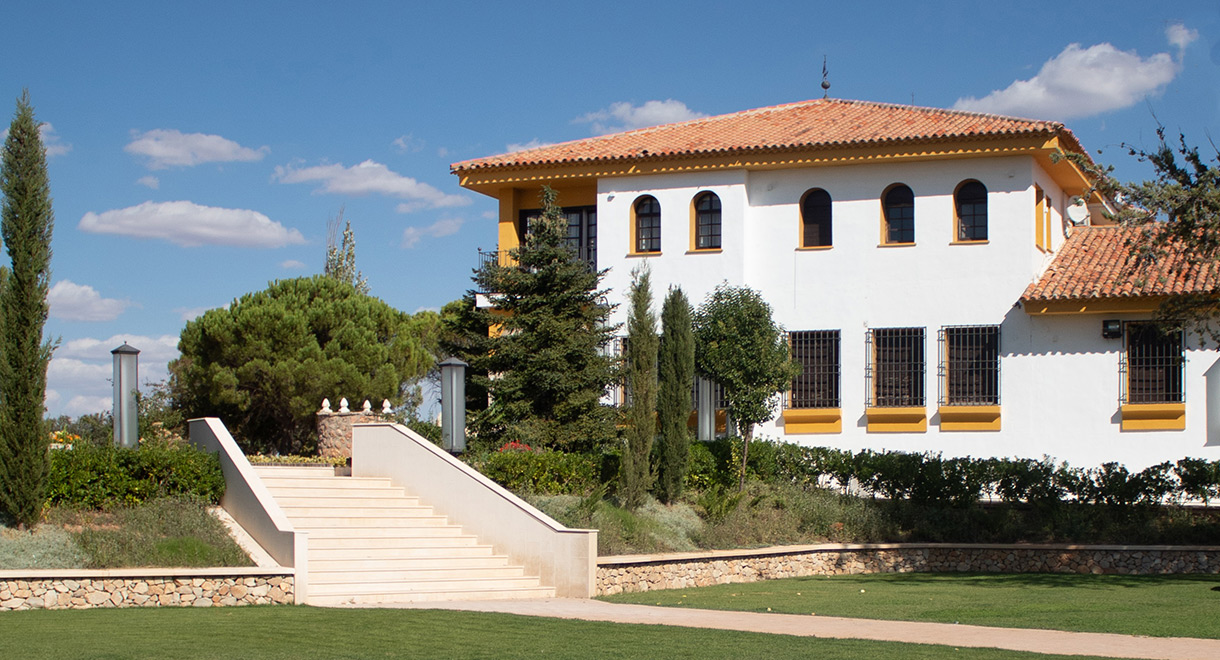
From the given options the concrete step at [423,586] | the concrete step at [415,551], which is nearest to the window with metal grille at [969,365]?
the concrete step at [415,551]

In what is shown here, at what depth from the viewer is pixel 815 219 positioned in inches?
1039

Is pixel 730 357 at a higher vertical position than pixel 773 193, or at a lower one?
lower

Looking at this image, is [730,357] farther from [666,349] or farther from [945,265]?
[945,265]

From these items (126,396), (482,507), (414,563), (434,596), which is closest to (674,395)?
(482,507)

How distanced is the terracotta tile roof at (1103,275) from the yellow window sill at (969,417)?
234cm

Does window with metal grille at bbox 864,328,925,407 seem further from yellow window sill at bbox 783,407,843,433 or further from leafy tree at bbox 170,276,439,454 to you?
leafy tree at bbox 170,276,439,454

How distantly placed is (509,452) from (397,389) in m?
15.4

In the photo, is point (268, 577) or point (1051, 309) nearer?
point (268, 577)

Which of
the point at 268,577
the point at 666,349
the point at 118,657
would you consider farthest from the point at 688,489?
the point at 118,657

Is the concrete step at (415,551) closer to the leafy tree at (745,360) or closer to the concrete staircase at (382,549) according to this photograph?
the concrete staircase at (382,549)

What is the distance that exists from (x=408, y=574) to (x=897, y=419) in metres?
12.2

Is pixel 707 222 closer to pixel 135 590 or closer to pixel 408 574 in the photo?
pixel 408 574

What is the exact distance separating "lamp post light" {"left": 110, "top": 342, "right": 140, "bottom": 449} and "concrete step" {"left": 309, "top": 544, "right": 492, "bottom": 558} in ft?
13.4

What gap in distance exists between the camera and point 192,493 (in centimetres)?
1706
